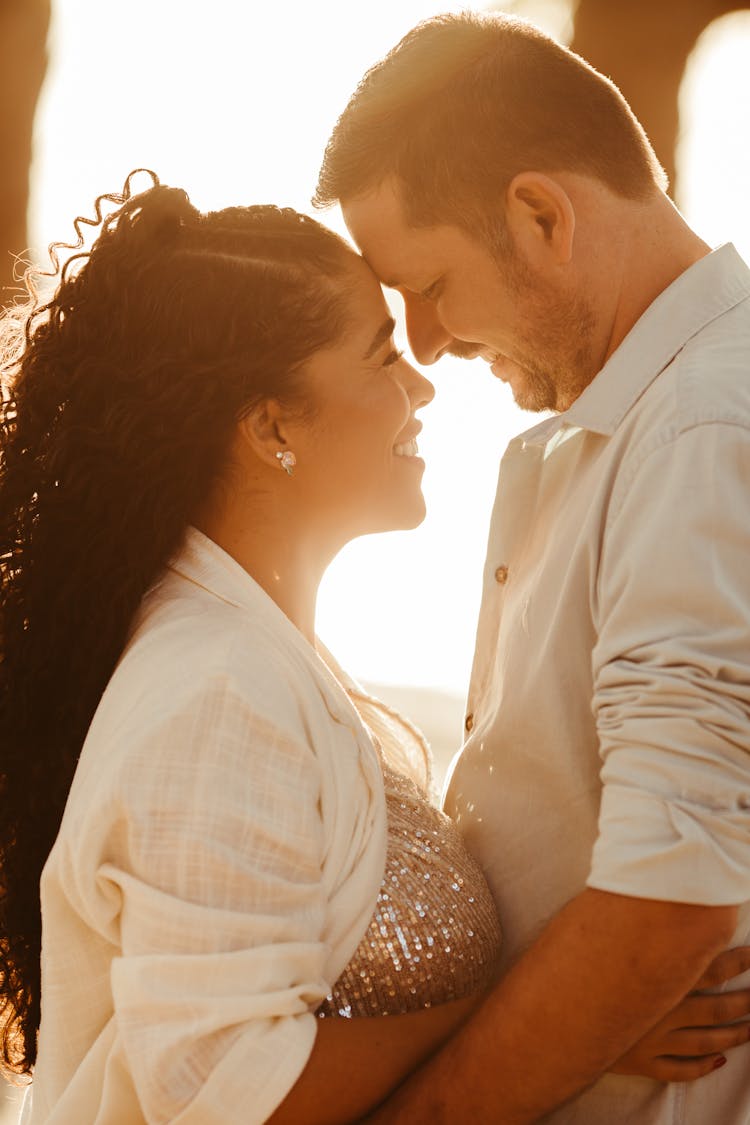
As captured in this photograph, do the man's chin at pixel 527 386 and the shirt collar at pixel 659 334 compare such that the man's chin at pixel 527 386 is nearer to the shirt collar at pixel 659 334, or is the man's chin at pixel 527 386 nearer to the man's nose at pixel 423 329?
the man's nose at pixel 423 329

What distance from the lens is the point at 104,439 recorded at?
5.96 ft

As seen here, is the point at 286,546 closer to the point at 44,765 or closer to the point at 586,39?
the point at 44,765

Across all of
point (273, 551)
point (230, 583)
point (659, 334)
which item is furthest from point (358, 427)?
point (659, 334)

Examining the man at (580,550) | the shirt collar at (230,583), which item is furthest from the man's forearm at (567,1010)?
the shirt collar at (230,583)

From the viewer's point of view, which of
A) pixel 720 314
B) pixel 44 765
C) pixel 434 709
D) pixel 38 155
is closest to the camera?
pixel 720 314

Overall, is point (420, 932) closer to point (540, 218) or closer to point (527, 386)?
point (527, 386)

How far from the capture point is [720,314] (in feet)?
5.53

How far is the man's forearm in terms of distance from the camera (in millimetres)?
1411

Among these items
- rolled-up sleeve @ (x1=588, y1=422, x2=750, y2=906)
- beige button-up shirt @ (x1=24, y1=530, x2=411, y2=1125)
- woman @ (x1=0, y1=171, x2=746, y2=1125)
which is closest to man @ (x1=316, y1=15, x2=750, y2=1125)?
rolled-up sleeve @ (x1=588, y1=422, x2=750, y2=906)

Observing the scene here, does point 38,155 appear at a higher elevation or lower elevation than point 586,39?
higher

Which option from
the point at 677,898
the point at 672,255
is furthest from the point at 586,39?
the point at 677,898

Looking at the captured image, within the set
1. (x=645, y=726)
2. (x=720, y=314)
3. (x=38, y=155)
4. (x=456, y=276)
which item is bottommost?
(x=645, y=726)

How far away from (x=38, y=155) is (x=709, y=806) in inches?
102

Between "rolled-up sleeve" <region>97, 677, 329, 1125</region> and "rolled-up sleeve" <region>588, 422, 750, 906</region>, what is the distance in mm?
364
